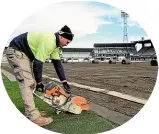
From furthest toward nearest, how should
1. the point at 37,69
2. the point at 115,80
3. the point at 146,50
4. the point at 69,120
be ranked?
the point at 115,80
the point at 146,50
the point at 69,120
the point at 37,69

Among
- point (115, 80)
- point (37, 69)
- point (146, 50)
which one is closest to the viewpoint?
point (37, 69)

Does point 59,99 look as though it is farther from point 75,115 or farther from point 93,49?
point 93,49

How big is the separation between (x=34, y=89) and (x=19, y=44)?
51 cm

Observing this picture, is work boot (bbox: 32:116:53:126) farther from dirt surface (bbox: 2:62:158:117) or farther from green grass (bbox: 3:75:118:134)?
dirt surface (bbox: 2:62:158:117)

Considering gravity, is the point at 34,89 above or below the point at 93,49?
below

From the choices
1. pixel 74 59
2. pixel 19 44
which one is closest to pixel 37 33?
pixel 19 44

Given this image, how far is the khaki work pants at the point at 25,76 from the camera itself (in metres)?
5.18

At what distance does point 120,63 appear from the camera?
555cm

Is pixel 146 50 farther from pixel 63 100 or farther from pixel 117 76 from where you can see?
pixel 63 100

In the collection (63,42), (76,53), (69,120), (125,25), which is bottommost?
(69,120)

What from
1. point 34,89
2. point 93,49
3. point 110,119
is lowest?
point 110,119

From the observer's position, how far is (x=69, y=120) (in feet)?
17.2

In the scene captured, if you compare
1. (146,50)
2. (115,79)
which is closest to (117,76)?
(115,79)

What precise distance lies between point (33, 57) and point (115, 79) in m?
1.03
